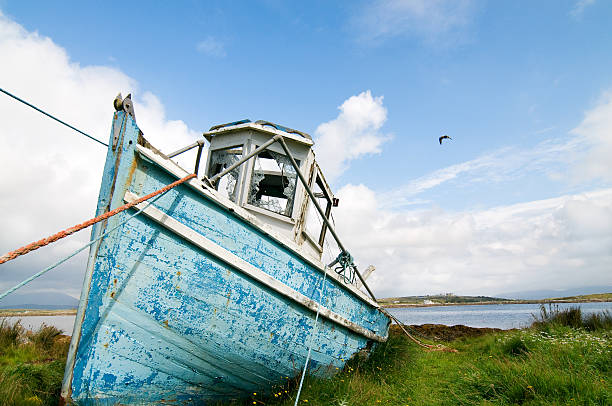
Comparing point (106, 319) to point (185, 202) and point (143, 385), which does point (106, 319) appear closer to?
point (143, 385)

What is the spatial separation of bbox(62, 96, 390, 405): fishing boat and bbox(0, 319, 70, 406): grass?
A: 1.30 metres

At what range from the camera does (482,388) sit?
14.2ft

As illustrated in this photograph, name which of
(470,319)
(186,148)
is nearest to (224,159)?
(186,148)

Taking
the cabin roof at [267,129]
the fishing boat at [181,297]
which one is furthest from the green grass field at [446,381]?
the cabin roof at [267,129]

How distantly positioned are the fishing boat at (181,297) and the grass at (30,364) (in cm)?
130

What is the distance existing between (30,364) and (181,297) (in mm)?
4999

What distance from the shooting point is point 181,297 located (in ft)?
10.5

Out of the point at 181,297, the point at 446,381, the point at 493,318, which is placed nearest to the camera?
the point at 181,297

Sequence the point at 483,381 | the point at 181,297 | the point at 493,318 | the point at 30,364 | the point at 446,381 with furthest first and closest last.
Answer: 1. the point at 493,318
2. the point at 30,364
3. the point at 446,381
4. the point at 483,381
5. the point at 181,297

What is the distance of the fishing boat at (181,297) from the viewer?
296 cm

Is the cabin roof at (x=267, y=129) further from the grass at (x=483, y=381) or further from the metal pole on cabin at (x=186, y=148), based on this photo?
the grass at (x=483, y=381)

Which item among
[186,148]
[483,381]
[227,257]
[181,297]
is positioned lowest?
[483,381]

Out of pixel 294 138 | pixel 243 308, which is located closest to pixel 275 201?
pixel 294 138

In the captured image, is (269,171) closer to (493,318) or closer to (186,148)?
(186,148)
